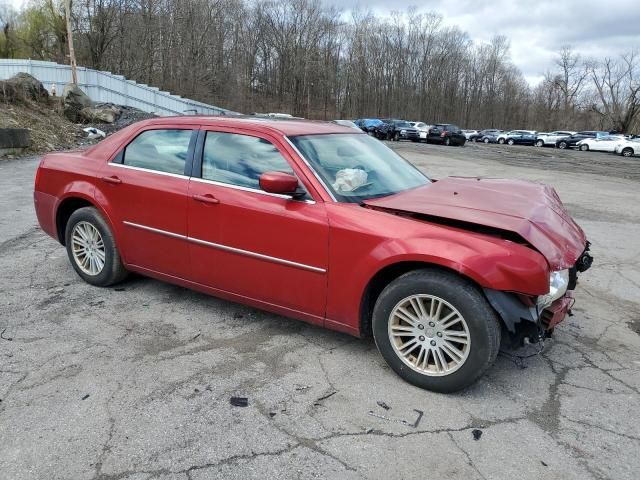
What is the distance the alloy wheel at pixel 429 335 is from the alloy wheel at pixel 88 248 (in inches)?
111

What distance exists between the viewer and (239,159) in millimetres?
3762

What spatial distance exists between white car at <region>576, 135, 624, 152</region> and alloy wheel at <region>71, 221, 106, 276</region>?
138 ft

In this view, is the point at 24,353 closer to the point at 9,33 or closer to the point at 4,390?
the point at 4,390

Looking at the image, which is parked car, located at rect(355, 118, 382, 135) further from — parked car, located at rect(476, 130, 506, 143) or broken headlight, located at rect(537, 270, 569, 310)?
broken headlight, located at rect(537, 270, 569, 310)

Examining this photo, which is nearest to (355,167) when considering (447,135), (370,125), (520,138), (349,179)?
(349,179)

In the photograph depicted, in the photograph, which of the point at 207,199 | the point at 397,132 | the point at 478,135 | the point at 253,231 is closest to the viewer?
the point at 253,231

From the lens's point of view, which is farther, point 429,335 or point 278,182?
point 278,182

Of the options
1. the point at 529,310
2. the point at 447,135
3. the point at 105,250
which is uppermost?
the point at 447,135

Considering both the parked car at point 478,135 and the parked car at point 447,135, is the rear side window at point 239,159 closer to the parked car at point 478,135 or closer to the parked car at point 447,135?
the parked car at point 447,135

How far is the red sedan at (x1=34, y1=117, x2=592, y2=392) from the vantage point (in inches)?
116

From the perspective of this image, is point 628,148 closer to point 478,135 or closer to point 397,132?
point 397,132

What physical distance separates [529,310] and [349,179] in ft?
4.82

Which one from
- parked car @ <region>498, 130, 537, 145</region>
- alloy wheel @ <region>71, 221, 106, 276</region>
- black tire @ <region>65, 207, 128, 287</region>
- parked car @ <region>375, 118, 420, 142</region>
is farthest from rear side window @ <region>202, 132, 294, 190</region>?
parked car @ <region>498, 130, 537, 145</region>

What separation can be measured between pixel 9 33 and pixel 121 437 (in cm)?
6269
